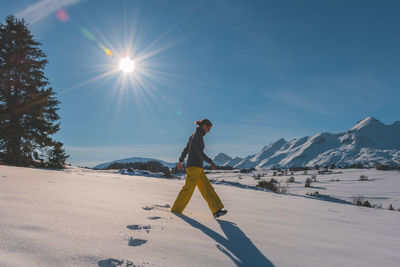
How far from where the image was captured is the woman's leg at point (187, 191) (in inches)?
125

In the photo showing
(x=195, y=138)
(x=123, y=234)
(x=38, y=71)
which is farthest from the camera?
(x=38, y=71)

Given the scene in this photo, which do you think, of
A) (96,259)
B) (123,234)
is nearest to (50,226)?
(123,234)

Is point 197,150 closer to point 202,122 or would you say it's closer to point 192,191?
point 202,122

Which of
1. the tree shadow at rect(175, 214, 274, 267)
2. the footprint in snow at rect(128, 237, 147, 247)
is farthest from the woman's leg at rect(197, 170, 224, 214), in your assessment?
the footprint in snow at rect(128, 237, 147, 247)

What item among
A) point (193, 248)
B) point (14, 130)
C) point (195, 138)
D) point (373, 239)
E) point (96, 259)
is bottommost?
point (373, 239)

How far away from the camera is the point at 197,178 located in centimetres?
341

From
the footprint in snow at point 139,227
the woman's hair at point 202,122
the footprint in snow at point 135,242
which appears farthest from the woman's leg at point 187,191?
the footprint in snow at point 135,242

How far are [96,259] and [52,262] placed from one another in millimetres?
224

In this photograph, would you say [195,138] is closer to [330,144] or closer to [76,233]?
[76,233]

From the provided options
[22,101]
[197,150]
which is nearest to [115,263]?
[197,150]

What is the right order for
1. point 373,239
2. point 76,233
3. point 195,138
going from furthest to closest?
point 195,138, point 373,239, point 76,233

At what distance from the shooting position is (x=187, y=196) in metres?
3.25

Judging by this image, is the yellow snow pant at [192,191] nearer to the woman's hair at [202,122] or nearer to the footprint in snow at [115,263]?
the woman's hair at [202,122]

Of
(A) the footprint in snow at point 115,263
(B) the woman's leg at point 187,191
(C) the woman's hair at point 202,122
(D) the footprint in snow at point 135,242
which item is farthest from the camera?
(C) the woman's hair at point 202,122
